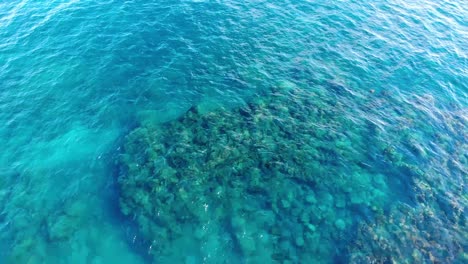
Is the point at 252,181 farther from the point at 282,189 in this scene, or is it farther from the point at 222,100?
the point at 222,100

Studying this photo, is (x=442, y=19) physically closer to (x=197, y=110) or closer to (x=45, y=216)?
(x=197, y=110)

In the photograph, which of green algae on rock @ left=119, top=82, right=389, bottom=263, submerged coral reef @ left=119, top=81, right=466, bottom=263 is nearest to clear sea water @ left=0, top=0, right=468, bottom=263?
submerged coral reef @ left=119, top=81, right=466, bottom=263

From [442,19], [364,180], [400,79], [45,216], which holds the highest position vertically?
[442,19]

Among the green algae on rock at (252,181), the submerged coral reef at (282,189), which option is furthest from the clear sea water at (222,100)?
the green algae on rock at (252,181)

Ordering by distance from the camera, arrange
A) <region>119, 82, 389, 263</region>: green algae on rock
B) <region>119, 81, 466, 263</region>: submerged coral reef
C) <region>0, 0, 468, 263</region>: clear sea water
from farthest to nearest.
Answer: <region>119, 82, 389, 263</region>: green algae on rock, <region>0, 0, 468, 263</region>: clear sea water, <region>119, 81, 466, 263</region>: submerged coral reef

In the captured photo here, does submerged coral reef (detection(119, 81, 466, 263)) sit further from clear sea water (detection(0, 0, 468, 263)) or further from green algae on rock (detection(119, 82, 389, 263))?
clear sea water (detection(0, 0, 468, 263))

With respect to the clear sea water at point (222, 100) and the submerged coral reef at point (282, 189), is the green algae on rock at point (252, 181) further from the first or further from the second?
the clear sea water at point (222, 100)

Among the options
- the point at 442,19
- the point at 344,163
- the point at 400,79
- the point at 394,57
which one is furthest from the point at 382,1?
the point at 344,163
